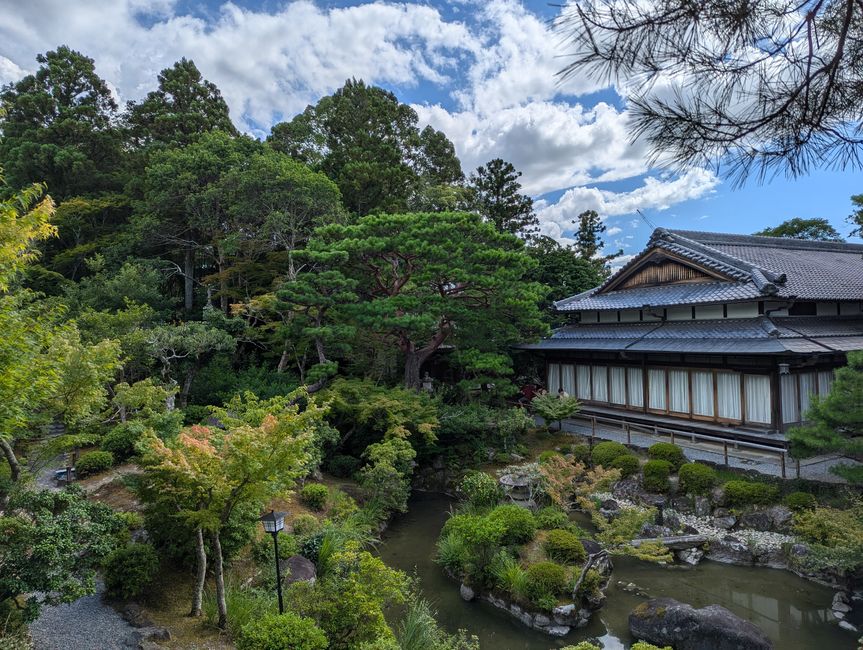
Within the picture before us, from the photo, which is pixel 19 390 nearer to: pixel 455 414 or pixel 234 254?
pixel 455 414

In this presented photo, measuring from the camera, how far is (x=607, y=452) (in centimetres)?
1277

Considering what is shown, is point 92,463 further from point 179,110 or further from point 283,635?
point 179,110

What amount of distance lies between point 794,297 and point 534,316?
23.3 feet

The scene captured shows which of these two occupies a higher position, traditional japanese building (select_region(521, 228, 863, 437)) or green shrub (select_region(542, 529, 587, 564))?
traditional japanese building (select_region(521, 228, 863, 437))

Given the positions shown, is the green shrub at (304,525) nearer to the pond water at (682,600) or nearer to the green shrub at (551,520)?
the pond water at (682,600)

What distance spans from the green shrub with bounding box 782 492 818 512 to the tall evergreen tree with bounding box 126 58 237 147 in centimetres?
2704

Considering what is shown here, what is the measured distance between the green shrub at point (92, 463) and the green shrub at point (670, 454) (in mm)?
14113

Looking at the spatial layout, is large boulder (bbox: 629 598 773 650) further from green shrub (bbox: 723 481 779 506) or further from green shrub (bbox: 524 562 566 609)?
green shrub (bbox: 723 481 779 506)

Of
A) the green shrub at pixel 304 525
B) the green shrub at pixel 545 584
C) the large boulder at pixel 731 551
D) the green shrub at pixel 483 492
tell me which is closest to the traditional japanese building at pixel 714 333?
the large boulder at pixel 731 551

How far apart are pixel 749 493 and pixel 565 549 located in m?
4.44

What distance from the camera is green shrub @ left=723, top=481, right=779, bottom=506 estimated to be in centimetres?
997

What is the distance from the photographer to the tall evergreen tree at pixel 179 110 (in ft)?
78.7

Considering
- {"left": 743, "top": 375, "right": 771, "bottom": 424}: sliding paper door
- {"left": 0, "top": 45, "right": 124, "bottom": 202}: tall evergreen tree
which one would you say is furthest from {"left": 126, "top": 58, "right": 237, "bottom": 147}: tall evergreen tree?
{"left": 743, "top": 375, "right": 771, "bottom": 424}: sliding paper door

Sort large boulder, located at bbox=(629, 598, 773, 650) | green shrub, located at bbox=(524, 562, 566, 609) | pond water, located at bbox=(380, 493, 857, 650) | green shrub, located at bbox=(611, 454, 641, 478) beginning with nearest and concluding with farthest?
large boulder, located at bbox=(629, 598, 773, 650), pond water, located at bbox=(380, 493, 857, 650), green shrub, located at bbox=(524, 562, 566, 609), green shrub, located at bbox=(611, 454, 641, 478)
